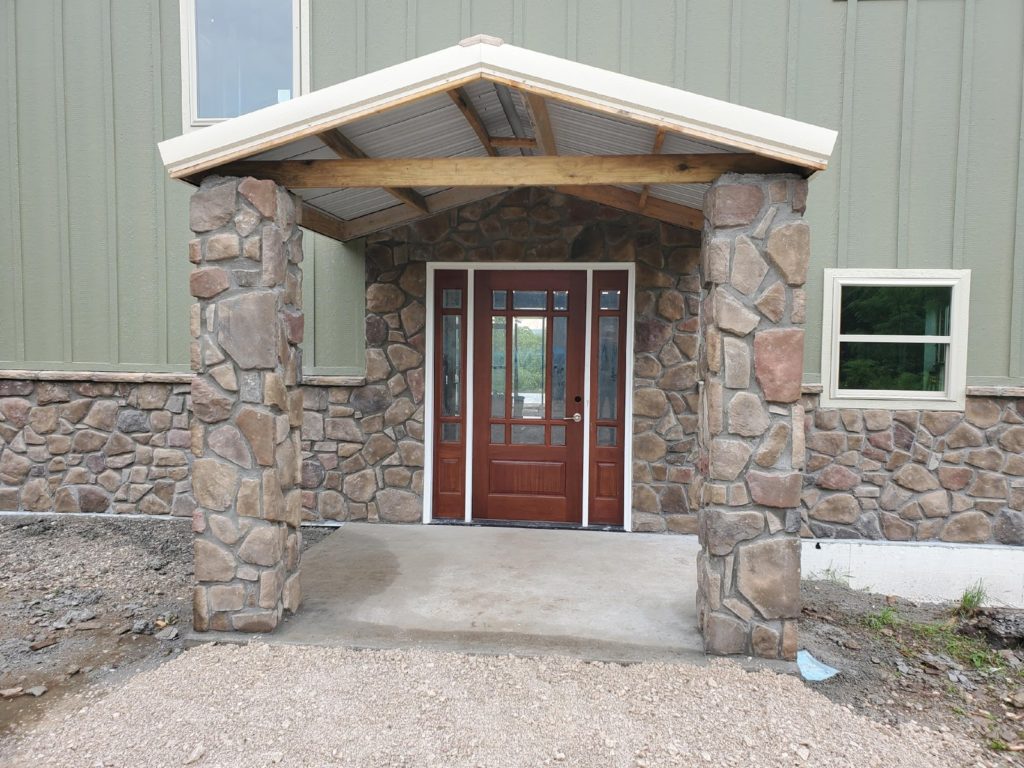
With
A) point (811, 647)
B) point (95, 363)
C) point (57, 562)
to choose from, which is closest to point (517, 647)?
point (811, 647)

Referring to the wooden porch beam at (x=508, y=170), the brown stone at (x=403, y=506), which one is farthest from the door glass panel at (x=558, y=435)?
the wooden porch beam at (x=508, y=170)

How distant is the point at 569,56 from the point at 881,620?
4.64m

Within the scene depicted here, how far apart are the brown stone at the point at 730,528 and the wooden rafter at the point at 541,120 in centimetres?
220

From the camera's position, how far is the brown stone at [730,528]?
10.1 ft

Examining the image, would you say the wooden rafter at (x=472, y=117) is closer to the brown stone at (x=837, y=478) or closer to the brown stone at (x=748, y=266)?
the brown stone at (x=748, y=266)

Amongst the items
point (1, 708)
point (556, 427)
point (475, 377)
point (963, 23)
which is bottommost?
Answer: point (1, 708)

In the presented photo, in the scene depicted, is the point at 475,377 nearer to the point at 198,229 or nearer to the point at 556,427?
the point at 556,427

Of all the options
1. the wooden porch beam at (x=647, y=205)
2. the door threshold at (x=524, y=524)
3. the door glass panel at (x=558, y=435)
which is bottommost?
the door threshold at (x=524, y=524)

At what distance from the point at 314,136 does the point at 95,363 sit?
366 centimetres

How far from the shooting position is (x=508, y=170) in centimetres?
326

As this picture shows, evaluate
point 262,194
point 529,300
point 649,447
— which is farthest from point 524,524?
point 262,194

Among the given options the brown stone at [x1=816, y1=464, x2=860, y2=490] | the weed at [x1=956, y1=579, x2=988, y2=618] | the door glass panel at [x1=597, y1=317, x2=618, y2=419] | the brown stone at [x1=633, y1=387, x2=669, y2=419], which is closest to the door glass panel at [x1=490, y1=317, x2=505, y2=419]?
the door glass panel at [x1=597, y1=317, x2=618, y2=419]

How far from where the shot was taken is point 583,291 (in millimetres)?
5266

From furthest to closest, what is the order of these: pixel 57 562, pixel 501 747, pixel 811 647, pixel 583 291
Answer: pixel 583 291, pixel 57 562, pixel 811 647, pixel 501 747
